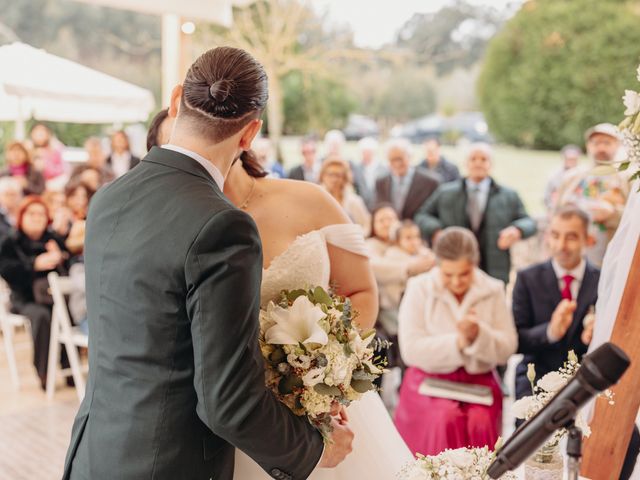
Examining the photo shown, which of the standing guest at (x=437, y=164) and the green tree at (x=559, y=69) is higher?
the green tree at (x=559, y=69)

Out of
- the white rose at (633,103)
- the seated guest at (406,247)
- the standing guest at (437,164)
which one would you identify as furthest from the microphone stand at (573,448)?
the standing guest at (437,164)

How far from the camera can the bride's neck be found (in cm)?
228

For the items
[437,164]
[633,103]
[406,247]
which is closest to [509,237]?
[406,247]

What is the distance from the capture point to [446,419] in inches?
141

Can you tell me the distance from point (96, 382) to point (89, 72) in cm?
664

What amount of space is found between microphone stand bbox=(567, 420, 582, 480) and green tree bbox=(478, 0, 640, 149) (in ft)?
26.6

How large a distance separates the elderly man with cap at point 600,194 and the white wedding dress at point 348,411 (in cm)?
300

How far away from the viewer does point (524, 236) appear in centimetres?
569

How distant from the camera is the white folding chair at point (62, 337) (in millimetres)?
5020

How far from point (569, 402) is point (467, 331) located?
7.92 feet

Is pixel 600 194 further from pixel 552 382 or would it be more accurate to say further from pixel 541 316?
pixel 552 382

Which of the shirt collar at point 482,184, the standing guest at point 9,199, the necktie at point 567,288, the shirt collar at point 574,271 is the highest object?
the shirt collar at point 482,184

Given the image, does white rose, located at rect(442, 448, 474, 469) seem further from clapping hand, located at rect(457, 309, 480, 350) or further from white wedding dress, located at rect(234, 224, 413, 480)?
clapping hand, located at rect(457, 309, 480, 350)

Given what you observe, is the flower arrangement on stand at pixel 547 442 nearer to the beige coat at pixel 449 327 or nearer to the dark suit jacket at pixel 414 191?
the beige coat at pixel 449 327
